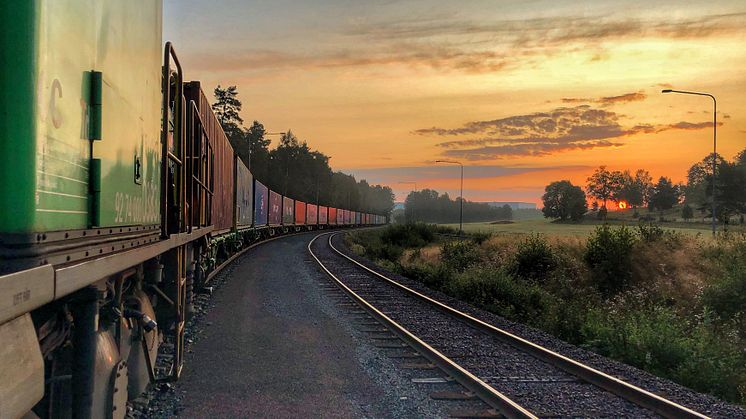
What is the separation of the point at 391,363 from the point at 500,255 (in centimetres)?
1809

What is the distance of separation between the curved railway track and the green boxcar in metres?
4.28

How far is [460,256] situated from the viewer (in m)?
25.0

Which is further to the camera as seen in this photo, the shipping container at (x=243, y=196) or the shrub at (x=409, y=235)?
the shrub at (x=409, y=235)

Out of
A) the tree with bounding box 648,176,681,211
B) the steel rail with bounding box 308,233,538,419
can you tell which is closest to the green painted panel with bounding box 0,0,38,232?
the steel rail with bounding box 308,233,538,419

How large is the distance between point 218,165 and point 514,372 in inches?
348

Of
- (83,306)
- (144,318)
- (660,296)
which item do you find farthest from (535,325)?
(83,306)

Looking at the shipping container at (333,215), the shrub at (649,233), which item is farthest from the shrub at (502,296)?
the shipping container at (333,215)

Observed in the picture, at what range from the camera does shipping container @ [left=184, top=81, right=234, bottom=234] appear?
10.1 meters

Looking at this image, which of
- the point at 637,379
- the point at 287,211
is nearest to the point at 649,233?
the point at 637,379

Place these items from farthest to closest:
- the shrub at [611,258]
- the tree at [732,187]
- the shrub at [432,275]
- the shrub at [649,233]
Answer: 1. the tree at [732,187]
2. the shrub at [649,233]
3. the shrub at [611,258]
4. the shrub at [432,275]

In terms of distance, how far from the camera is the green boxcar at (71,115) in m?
2.48

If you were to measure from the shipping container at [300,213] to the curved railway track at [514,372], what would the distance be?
36620 mm

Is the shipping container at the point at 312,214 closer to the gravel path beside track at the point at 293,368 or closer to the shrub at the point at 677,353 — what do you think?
the gravel path beside track at the point at 293,368

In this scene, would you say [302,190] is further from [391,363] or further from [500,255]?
[391,363]
